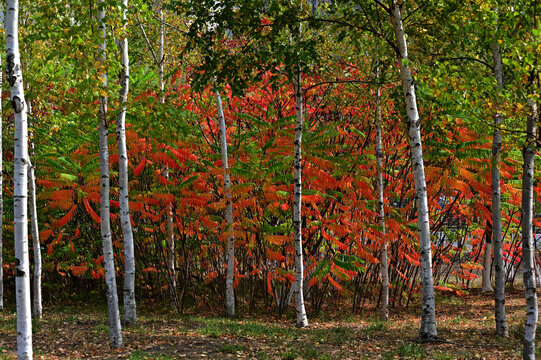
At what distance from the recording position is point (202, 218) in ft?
48.9

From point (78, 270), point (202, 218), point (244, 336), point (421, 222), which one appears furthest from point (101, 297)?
point (421, 222)

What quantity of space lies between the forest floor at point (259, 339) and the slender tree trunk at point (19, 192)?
2.63 metres

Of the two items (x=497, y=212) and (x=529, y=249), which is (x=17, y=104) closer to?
(x=529, y=249)

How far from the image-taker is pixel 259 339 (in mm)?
10906

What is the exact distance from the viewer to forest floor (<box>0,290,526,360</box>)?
9.30 metres

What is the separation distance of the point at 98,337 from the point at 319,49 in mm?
9788

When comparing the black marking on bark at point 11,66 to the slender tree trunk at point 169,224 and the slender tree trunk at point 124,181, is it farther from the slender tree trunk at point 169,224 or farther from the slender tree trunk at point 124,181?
the slender tree trunk at point 169,224

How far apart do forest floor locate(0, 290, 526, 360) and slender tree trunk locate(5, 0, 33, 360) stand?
2625mm

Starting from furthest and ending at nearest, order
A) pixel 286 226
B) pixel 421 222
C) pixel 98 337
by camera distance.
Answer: pixel 286 226
pixel 98 337
pixel 421 222

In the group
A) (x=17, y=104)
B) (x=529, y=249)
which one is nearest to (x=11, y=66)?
(x=17, y=104)

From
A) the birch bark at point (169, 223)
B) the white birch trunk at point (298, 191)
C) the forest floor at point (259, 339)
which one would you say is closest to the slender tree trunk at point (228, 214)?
the forest floor at point (259, 339)

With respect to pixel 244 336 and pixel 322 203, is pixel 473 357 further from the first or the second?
pixel 322 203

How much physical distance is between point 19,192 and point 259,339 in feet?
20.0

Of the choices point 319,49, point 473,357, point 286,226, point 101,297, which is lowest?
point 101,297
